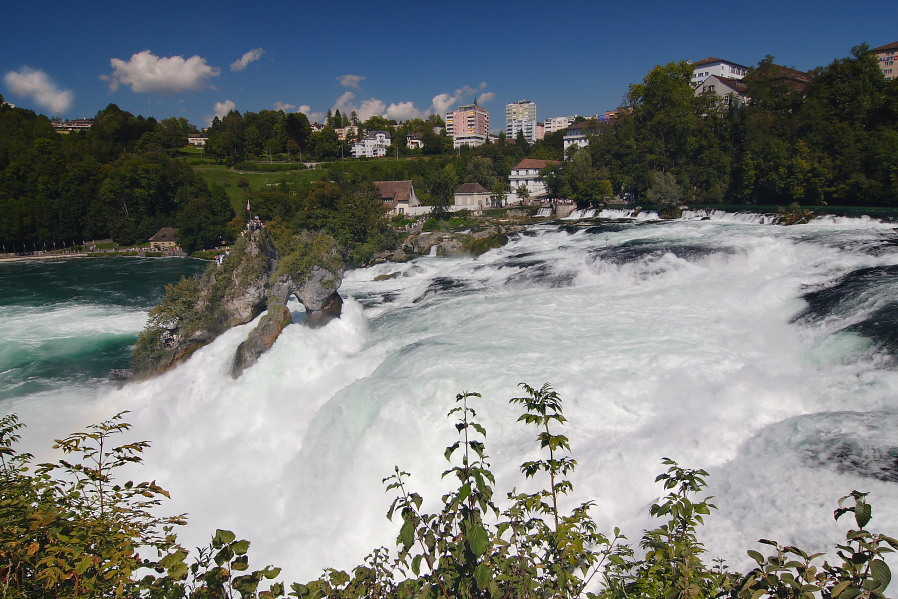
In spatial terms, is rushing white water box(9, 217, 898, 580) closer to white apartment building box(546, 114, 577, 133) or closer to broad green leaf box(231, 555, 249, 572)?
broad green leaf box(231, 555, 249, 572)

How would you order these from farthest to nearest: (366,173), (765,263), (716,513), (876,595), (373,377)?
(366,173), (765,263), (373,377), (716,513), (876,595)

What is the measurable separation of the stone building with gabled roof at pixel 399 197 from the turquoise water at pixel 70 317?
21868 millimetres

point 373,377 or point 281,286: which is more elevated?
point 281,286

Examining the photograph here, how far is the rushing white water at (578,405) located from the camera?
25.0 feet

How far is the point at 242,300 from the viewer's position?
17.6 metres

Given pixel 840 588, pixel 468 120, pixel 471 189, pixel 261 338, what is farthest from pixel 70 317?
pixel 468 120

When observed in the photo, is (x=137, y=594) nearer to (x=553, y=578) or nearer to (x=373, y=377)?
(x=553, y=578)

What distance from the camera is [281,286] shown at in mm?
16844

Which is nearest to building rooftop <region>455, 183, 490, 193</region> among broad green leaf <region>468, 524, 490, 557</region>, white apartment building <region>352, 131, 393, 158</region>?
broad green leaf <region>468, 524, 490, 557</region>

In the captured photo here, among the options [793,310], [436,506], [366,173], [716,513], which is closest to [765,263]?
A: [793,310]

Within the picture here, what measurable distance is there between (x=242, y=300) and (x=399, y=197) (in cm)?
4320

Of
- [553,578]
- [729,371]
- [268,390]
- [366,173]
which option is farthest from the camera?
[366,173]

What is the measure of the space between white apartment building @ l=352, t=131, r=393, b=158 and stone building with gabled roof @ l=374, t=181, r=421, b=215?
188ft

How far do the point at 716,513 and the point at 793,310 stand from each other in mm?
9526
